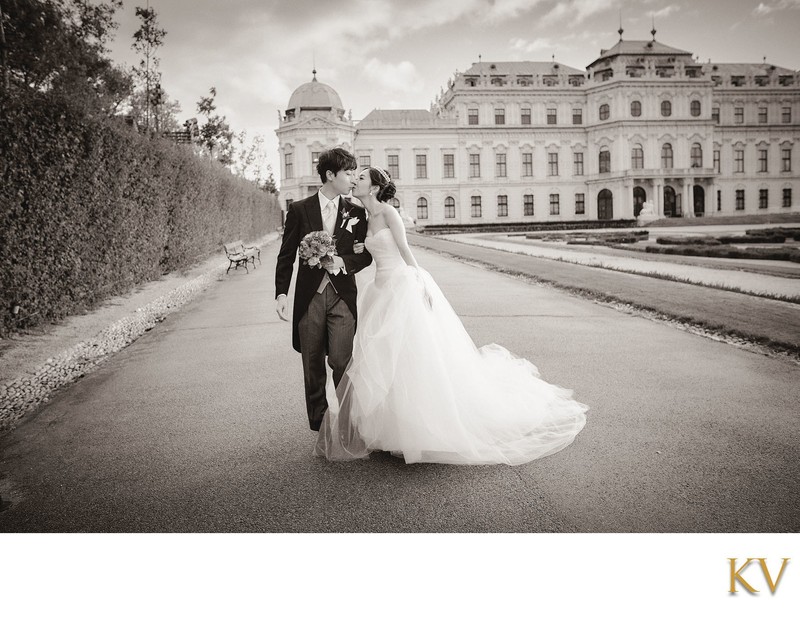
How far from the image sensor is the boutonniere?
11.4 ft

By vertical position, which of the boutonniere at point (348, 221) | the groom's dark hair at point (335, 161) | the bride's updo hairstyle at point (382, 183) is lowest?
the boutonniere at point (348, 221)

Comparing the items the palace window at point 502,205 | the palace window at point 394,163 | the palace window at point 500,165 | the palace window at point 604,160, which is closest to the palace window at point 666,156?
the palace window at point 604,160

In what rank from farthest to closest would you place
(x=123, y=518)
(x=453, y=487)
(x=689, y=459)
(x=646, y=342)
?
(x=646, y=342) → (x=689, y=459) → (x=453, y=487) → (x=123, y=518)

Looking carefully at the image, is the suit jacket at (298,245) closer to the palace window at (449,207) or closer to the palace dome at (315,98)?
the palace window at (449,207)

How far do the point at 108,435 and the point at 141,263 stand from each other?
8050mm

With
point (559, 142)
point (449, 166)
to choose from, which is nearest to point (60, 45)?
point (449, 166)

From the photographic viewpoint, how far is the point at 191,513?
2.72 metres

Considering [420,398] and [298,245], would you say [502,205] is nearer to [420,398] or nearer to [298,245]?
[298,245]

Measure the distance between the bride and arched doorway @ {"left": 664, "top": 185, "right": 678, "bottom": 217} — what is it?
195ft

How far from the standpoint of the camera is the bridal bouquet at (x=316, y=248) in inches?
128

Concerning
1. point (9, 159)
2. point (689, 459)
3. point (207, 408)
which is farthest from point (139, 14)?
point (689, 459)

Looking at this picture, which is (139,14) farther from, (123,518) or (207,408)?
(123,518)

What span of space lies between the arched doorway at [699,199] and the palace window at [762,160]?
4.92 meters

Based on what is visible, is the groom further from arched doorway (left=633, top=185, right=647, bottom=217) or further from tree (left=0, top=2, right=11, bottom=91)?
arched doorway (left=633, top=185, right=647, bottom=217)
